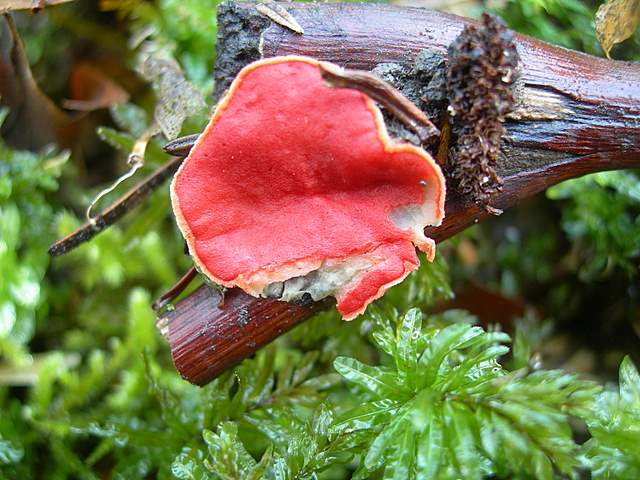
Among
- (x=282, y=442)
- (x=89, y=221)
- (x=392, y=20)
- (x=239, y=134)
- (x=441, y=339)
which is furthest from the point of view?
Answer: (x=89, y=221)

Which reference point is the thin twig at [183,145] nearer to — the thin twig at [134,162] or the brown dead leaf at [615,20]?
the thin twig at [134,162]

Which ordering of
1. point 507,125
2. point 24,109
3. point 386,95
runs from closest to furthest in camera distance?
point 386,95 < point 507,125 < point 24,109

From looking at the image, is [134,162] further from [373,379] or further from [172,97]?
[373,379]

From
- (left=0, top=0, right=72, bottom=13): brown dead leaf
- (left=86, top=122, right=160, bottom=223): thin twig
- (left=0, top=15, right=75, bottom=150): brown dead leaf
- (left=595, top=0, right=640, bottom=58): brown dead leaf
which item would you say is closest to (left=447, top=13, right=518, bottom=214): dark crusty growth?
(left=595, top=0, right=640, bottom=58): brown dead leaf

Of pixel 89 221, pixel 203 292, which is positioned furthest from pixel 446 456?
pixel 89 221

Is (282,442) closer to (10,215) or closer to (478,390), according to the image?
(478,390)

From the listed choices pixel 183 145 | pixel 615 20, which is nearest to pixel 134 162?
pixel 183 145

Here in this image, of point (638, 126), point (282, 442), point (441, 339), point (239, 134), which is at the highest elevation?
point (638, 126)
